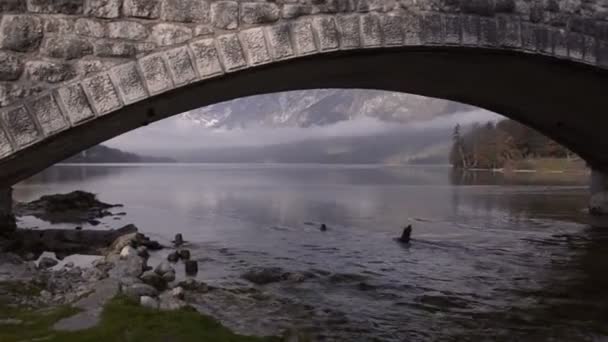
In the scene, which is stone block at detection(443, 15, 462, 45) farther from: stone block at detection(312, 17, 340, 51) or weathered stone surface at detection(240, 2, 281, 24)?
weathered stone surface at detection(240, 2, 281, 24)

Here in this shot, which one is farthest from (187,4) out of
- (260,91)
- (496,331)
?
(496,331)

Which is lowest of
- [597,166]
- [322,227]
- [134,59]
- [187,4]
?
[322,227]

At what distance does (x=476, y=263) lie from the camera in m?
18.5

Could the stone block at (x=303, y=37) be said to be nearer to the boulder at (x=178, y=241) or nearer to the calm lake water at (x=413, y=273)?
the calm lake water at (x=413, y=273)

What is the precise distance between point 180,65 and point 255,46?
1302 mm

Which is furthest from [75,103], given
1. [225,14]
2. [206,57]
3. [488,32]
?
[488,32]

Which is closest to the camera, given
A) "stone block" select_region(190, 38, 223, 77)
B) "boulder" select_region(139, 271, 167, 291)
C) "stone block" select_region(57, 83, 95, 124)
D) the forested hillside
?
Answer: "stone block" select_region(57, 83, 95, 124)

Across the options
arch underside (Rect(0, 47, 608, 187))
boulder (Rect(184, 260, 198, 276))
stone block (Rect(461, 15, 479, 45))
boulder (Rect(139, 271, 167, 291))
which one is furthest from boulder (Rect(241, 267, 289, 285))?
stone block (Rect(461, 15, 479, 45))

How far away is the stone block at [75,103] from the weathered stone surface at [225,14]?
A: 7.90 ft

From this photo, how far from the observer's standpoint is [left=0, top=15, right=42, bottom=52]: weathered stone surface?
762 centimetres

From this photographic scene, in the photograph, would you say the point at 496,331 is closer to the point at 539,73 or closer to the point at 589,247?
the point at 539,73

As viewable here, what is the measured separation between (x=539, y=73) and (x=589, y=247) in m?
11.1

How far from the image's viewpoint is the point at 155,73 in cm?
815

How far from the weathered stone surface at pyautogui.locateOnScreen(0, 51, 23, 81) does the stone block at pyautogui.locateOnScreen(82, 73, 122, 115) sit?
93 cm
